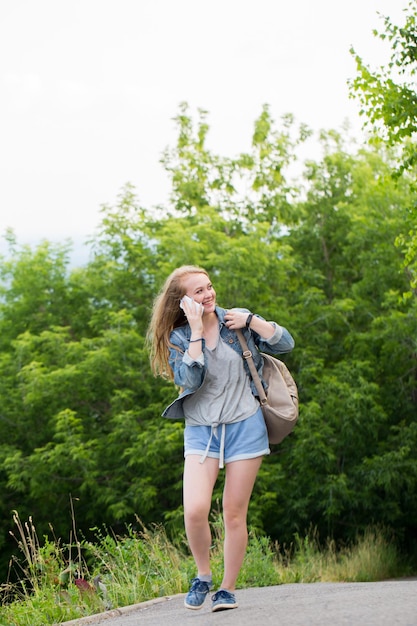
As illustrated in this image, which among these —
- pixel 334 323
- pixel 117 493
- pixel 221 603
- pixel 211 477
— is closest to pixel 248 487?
pixel 211 477

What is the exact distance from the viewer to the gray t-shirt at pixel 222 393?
5355 mm

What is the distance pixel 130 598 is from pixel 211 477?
2293mm

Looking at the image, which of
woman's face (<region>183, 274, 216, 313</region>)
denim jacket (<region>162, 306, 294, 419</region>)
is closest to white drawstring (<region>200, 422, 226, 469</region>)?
denim jacket (<region>162, 306, 294, 419</region>)

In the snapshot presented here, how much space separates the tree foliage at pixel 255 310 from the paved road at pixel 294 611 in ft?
44.1

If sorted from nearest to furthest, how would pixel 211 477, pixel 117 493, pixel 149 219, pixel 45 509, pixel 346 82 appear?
pixel 211 477
pixel 346 82
pixel 117 493
pixel 45 509
pixel 149 219

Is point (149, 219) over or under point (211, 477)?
over

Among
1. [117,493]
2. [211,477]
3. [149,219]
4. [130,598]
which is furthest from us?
[149,219]

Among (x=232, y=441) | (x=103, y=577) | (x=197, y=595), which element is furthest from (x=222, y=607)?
(x=103, y=577)

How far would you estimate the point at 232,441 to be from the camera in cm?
531

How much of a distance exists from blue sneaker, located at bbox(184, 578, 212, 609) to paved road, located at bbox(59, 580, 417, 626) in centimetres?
7

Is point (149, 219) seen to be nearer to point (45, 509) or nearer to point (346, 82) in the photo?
point (45, 509)

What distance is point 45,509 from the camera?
23406mm

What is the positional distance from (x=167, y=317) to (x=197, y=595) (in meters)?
1.54

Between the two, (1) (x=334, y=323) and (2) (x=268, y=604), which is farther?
(1) (x=334, y=323)
